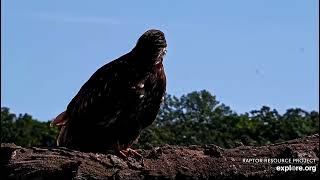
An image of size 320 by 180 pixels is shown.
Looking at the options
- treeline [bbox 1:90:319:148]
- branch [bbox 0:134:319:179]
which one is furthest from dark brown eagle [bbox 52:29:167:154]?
treeline [bbox 1:90:319:148]

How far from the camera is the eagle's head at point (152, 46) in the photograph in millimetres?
11852

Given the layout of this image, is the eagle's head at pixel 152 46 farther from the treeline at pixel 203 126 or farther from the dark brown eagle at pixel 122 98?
the treeline at pixel 203 126

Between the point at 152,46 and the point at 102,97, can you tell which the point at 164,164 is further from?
the point at 152,46

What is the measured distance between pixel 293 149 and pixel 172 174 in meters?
1.42

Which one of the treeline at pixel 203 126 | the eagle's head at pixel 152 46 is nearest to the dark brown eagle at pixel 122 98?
the eagle's head at pixel 152 46

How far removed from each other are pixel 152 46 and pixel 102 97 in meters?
0.89

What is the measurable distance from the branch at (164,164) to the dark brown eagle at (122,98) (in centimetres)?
64

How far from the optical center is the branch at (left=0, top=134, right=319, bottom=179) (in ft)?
34.7

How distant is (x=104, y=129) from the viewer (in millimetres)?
11859

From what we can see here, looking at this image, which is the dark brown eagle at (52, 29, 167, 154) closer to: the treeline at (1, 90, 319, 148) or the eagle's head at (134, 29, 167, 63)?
the eagle's head at (134, 29, 167, 63)

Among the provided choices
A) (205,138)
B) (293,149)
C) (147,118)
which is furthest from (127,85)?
(205,138)

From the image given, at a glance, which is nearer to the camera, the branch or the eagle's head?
the branch

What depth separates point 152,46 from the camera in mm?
11859

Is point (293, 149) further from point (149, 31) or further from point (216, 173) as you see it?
point (149, 31)
